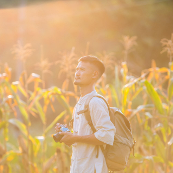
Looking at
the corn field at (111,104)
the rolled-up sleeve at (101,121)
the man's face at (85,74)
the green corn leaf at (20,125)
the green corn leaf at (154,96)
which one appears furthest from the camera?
the green corn leaf at (20,125)

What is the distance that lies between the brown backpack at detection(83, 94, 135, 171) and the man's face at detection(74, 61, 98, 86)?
Answer: 117 millimetres

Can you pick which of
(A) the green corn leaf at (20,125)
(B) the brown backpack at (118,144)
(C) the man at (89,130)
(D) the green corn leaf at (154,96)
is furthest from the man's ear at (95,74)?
(A) the green corn leaf at (20,125)

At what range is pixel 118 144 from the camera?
1.61 metres

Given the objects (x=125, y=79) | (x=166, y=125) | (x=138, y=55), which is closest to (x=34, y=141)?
(x=125, y=79)

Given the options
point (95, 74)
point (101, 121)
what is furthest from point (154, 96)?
point (101, 121)

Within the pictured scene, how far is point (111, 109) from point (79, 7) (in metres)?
6.20

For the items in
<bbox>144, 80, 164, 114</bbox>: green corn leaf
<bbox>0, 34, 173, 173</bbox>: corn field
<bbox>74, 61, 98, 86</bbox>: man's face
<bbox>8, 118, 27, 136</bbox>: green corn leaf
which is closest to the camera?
<bbox>74, 61, 98, 86</bbox>: man's face

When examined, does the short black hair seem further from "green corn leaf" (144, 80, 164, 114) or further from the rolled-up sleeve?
"green corn leaf" (144, 80, 164, 114)

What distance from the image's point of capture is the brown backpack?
1594 millimetres

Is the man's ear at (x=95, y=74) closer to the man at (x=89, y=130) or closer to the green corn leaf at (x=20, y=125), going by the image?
the man at (x=89, y=130)

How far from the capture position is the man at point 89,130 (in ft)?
5.11

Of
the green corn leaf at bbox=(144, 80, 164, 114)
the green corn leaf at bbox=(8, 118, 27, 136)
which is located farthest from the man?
the green corn leaf at bbox=(8, 118, 27, 136)

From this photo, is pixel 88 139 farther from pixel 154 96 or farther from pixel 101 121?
pixel 154 96

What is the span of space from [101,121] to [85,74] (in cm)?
32
